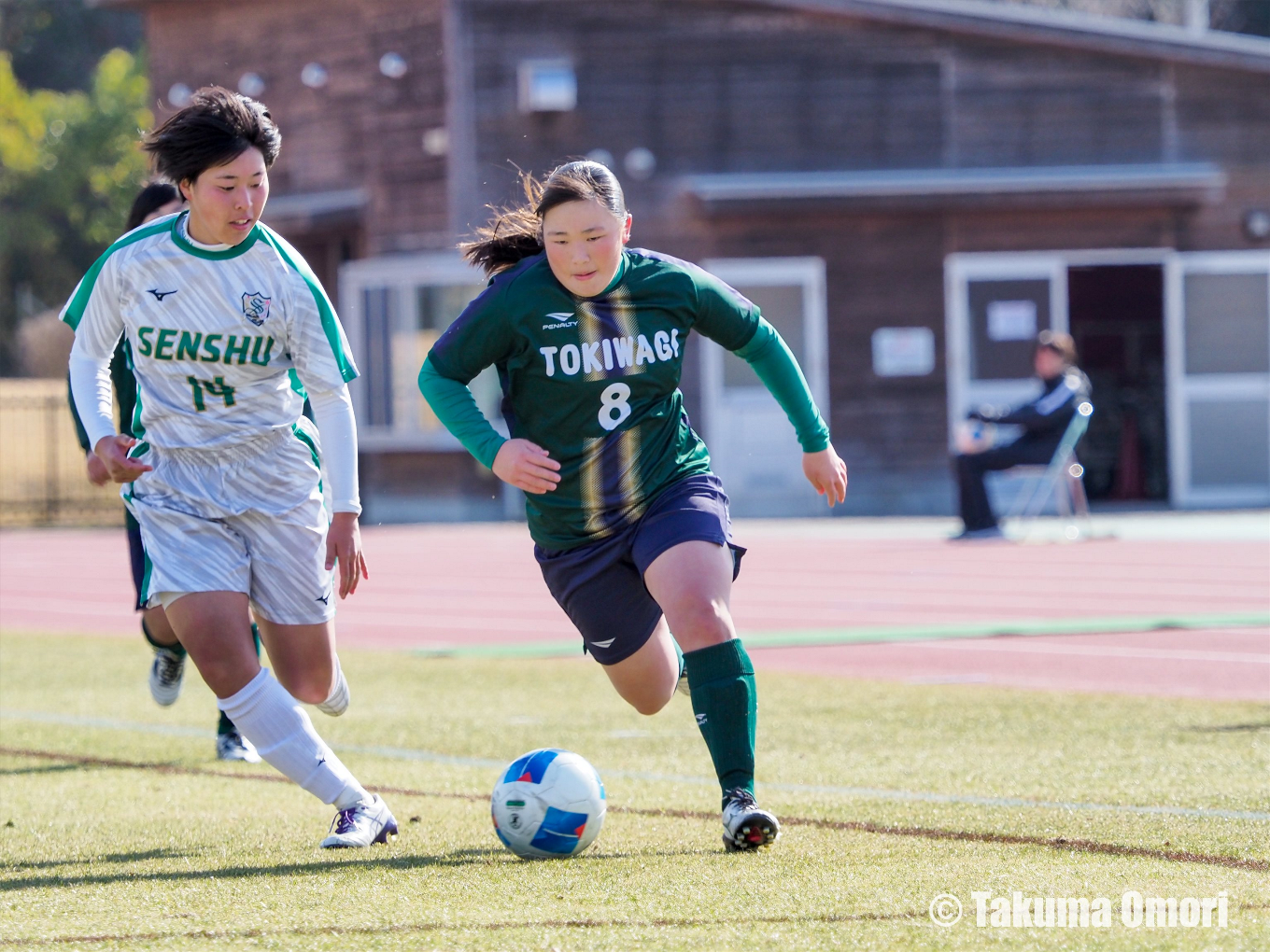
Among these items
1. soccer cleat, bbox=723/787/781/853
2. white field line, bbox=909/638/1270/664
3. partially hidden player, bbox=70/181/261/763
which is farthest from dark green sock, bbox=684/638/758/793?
white field line, bbox=909/638/1270/664

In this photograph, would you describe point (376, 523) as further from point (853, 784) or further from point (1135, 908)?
point (1135, 908)

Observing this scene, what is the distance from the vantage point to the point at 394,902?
4.31 m

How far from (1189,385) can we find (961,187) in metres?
3.96

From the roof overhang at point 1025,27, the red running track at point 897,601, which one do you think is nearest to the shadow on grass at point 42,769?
the red running track at point 897,601

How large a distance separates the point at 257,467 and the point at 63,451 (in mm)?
28381

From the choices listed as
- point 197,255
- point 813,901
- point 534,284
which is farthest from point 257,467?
point 813,901

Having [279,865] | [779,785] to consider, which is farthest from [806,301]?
[279,865]

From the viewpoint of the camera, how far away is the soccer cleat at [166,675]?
759 cm

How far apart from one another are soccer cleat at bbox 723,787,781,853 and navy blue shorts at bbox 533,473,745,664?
27.9 inches

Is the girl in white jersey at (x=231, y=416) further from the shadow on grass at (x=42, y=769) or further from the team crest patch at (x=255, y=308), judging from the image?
the shadow on grass at (x=42, y=769)

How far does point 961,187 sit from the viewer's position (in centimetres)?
2345

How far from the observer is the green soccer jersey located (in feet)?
17.2

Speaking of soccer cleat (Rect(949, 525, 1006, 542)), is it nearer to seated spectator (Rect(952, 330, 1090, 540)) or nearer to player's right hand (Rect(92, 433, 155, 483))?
seated spectator (Rect(952, 330, 1090, 540))

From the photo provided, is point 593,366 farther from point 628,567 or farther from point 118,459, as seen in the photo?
point 118,459
